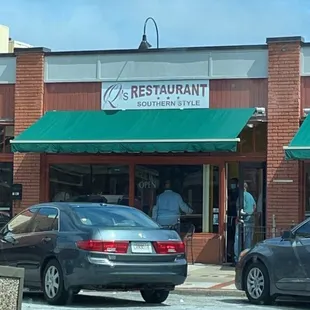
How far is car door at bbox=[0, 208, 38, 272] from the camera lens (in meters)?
13.5

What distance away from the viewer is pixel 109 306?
41.7 ft

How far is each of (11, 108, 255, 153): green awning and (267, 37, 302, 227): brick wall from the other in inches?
25.7

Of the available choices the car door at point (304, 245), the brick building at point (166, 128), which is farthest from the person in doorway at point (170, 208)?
the car door at point (304, 245)

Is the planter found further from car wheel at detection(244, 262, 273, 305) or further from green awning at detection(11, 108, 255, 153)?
green awning at detection(11, 108, 255, 153)

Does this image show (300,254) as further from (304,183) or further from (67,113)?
(67,113)

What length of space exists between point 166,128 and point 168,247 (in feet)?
23.5

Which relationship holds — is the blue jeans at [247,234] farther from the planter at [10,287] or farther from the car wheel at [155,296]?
the planter at [10,287]

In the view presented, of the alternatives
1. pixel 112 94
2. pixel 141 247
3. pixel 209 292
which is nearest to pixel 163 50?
pixel 112 94

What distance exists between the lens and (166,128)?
1961 centimetres

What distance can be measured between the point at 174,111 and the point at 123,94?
54.0 inches

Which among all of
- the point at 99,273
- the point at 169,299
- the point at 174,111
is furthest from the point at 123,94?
the point at 99,273

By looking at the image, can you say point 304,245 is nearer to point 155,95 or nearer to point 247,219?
point 247,219

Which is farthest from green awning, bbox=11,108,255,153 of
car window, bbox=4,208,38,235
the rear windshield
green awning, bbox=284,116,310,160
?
car window, bbox=4,208,38,235

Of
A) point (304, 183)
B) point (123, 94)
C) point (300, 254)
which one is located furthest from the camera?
point (123, 94)
